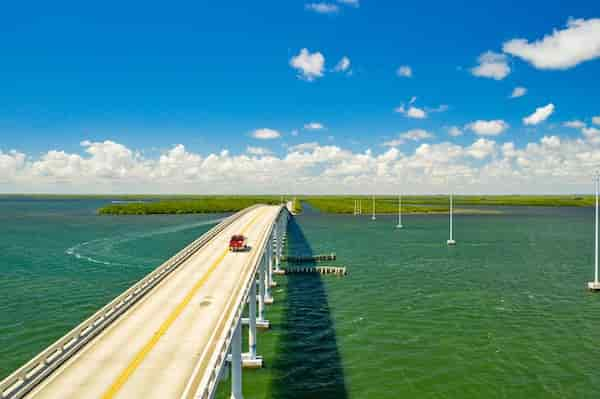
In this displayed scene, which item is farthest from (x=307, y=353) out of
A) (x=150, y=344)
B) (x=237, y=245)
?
(x=237, y=245)

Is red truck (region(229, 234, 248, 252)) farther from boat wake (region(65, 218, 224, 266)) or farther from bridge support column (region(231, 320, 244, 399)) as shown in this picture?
boat wake (region(65, 218, 224, 266))

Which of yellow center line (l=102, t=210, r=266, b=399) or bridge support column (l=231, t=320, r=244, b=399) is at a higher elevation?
yellow center line (l=102, t=210, r=266, b=399)

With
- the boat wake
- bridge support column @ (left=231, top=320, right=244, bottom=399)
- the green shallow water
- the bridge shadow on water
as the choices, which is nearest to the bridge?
bridge support column @ (left=231, top=320, right=244, bottom=399)

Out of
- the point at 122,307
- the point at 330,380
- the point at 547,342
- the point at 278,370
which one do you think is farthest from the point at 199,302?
the point at 547,342

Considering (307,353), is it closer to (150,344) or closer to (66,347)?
(150,344)

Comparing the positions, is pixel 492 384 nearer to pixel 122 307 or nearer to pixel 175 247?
pixel 122 307

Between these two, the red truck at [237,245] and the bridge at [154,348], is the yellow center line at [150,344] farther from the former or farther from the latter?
the red truck at [237,245]

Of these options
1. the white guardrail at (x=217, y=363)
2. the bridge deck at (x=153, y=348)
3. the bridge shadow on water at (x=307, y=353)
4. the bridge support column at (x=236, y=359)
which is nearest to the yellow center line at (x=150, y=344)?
the bridge deck at (x=153, y=348)
